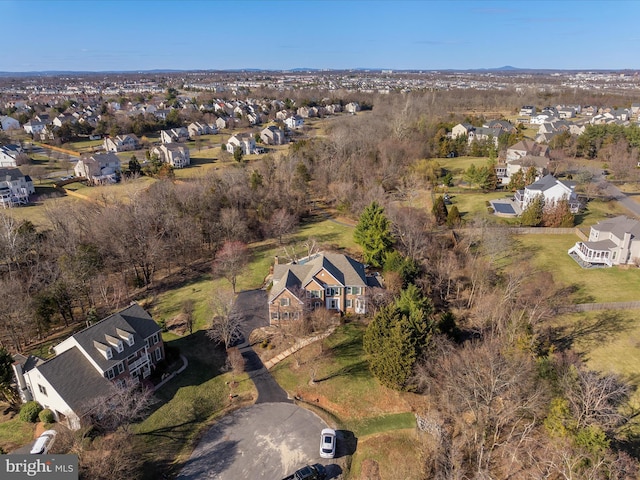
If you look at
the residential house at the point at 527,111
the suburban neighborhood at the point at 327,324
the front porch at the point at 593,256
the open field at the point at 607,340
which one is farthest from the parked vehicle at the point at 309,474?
the residential house at the point at 527,111

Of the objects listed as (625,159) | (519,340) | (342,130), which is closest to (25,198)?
(342,130)

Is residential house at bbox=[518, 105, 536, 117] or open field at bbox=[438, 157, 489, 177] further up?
residential house at bbox=[518, 105, 536, 117]

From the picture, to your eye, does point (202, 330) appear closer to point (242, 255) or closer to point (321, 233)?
point (242, 255)

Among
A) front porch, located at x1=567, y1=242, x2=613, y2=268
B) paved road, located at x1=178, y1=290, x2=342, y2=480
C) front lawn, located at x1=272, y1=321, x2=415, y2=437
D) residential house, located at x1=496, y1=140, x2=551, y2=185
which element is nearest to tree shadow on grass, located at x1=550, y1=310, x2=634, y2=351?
front porch, located at x1=567, y1=242, x2=613, y2=268

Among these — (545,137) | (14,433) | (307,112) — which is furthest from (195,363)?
(307,112)

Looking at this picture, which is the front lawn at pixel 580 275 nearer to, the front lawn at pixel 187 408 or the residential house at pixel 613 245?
the residential house at pixel 613 245

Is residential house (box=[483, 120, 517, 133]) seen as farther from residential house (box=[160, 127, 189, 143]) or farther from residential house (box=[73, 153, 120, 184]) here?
residential house (box=[73, 153, 120, 184])

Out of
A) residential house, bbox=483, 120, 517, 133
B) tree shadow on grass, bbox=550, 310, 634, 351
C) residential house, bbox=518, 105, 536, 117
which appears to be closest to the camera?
tree shadow on grass, bbox=550, 310, 634, 351

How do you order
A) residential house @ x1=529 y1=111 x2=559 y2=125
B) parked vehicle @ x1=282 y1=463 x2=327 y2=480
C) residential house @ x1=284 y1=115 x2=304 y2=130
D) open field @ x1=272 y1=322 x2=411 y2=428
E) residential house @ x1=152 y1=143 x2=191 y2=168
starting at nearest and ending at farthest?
parked vehicle @ x1=282 y1=463 x2=327 y2=480 → open field @ x1=272 y1=322 x2=411 y2=428 → residential house @ x1=152 y1=143 x2=191 y2=168 → residential house @ x1=529 y1=111 x2=559 y2=125 → residential house @ x1=284 y1=115 x2=304 y2=130
